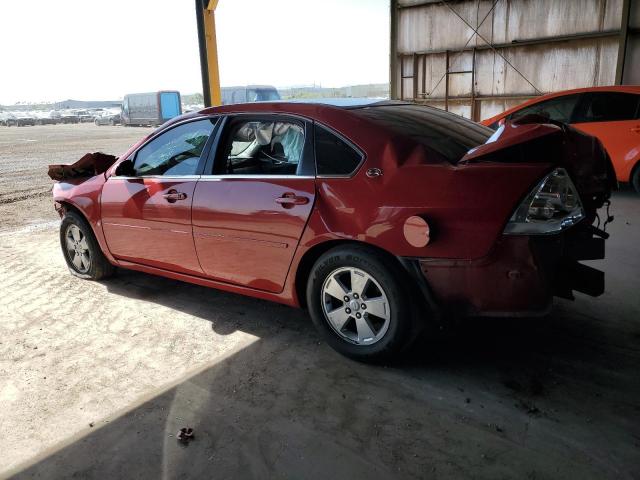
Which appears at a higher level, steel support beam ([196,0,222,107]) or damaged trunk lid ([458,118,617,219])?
steel support beam ([196,0,222,107])

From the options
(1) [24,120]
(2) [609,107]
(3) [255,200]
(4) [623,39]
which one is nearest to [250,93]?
(1) [24,120]

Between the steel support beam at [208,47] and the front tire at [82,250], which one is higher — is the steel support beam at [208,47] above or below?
above

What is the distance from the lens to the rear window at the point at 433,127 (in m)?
2.85

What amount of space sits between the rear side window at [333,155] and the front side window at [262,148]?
14cm

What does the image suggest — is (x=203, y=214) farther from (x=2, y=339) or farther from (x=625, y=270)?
(x=625, y=270)

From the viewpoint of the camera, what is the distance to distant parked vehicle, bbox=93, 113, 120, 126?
4531 cm

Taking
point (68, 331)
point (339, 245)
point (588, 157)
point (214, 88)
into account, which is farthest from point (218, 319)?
point (214, 88)

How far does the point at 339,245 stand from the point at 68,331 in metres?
2.11

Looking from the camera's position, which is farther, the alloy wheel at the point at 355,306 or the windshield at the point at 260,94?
the windshield at the point at 260,94

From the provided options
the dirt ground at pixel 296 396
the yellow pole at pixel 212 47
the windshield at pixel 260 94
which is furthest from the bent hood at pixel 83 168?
the windshield at pixel 260 94

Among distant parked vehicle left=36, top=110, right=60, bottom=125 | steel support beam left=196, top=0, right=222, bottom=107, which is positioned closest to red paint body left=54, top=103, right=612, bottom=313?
steel support beam left=196, top=0, right=222, bottom=107

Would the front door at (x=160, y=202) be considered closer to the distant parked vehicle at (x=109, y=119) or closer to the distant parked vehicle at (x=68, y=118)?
the distant parked vehicle at (x=109, y=119)

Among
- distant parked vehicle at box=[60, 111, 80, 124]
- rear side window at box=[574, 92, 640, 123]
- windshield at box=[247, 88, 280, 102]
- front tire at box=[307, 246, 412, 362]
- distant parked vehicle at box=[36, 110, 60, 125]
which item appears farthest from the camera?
distant parked vehicle at box=[60, 111, 80, 124]

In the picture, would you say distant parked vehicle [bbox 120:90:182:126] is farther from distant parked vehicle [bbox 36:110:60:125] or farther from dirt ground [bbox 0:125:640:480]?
dirt ground [bbox 0:125:640:480]
